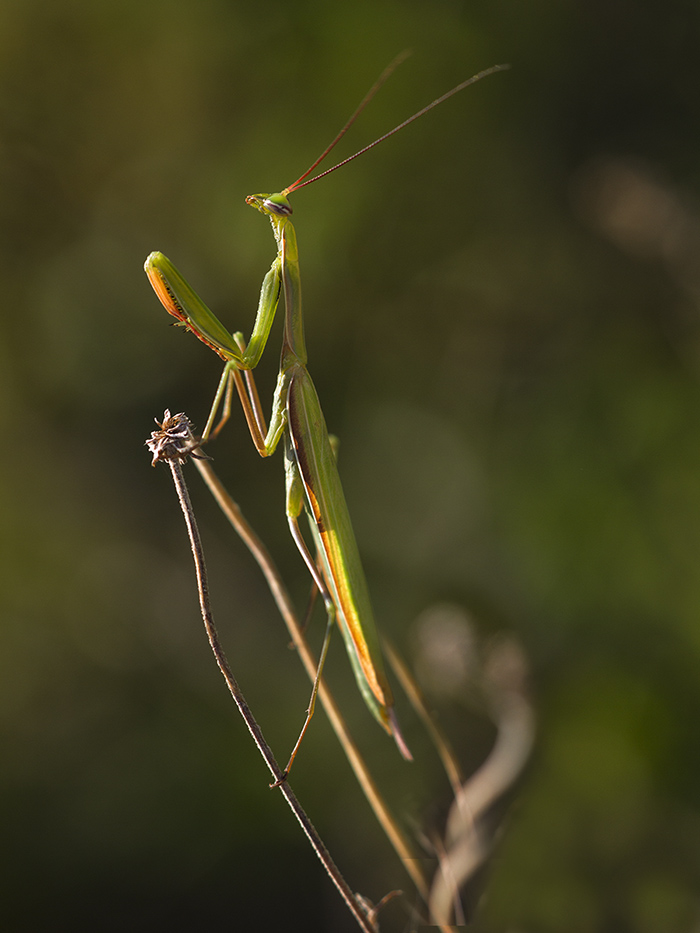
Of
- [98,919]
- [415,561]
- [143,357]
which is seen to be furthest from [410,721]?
[143,357]

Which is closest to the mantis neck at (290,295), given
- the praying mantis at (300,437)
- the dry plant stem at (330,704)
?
the praying mantis at (300,437)

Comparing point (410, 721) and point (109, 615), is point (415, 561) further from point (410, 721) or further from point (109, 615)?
point (109, 615)

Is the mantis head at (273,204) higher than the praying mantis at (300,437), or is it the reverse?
the mantis head at (273,204)

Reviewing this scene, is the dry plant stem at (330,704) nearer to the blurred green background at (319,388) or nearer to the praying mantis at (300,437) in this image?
the praying mantis at (300,437)

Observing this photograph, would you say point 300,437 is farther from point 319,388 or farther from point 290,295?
point 319,388

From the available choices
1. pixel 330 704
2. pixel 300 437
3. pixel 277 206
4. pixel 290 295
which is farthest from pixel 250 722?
pixel 277 206

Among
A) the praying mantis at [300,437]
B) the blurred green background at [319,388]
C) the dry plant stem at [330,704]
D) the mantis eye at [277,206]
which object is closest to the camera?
the dry plant stem at [330,704]

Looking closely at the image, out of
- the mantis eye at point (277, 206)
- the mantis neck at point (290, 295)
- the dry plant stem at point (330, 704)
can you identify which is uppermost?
the mantis eye at point (277, 206)
